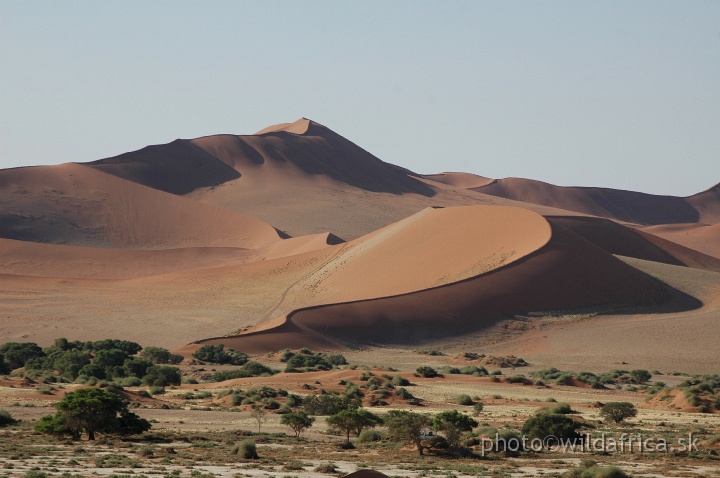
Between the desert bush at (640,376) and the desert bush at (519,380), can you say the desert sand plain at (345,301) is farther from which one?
the desert bush at (640,376)

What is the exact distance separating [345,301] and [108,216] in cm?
5751

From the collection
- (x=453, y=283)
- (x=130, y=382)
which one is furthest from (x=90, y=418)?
(x=453, y=283)

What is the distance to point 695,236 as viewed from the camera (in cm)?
13888

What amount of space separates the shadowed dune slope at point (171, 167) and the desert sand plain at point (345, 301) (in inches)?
94.5

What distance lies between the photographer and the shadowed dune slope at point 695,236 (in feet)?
438

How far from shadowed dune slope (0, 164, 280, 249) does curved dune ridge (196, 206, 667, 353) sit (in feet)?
102

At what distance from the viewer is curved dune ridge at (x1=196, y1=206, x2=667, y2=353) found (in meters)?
60.5

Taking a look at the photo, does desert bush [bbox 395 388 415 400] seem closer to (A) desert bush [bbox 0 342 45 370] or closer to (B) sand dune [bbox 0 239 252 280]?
(A) desert bush [bbox 0 342 45 370]

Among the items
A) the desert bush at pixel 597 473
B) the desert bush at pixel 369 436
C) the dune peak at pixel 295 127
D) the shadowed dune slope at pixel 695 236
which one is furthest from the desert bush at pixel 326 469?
the dune peak at pixel 295 127

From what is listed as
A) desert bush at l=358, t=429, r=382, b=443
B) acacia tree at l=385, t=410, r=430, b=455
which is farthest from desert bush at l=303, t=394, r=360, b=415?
acacia tree at l=385, t=410, r=430, b=455

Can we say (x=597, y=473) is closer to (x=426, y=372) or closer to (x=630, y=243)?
(x=426, y=372)

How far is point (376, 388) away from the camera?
3831 centimetres

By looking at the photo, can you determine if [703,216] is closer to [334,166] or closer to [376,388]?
[334,166]

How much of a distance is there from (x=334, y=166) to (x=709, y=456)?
131 m
